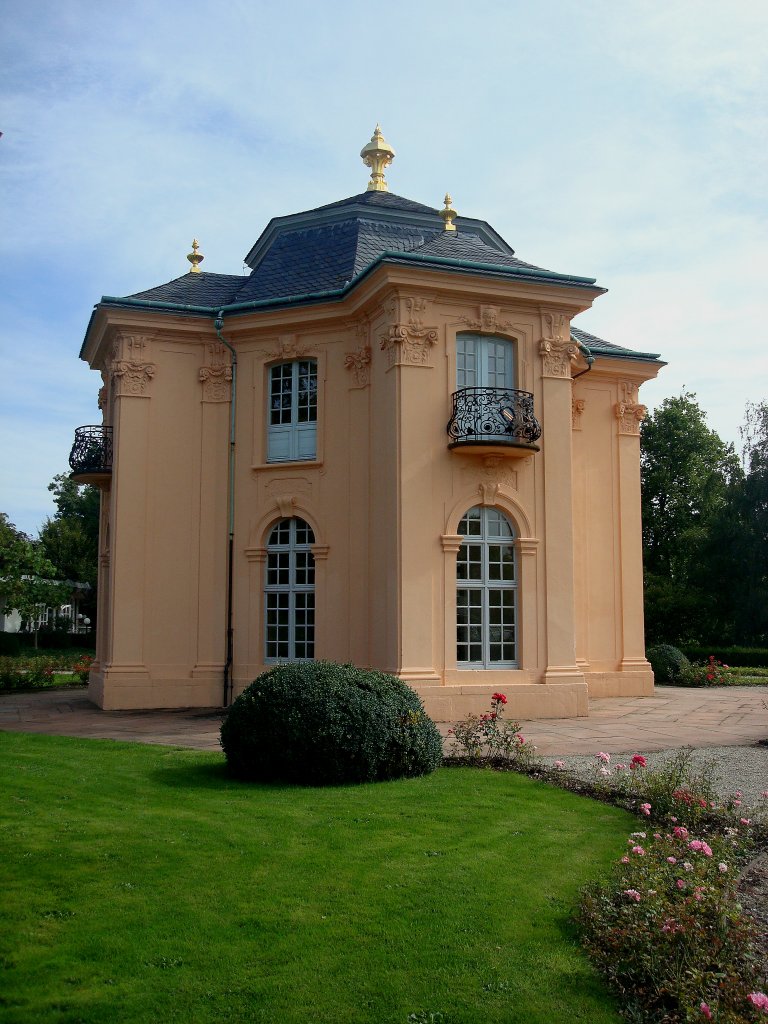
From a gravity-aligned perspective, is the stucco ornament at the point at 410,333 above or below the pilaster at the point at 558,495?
above

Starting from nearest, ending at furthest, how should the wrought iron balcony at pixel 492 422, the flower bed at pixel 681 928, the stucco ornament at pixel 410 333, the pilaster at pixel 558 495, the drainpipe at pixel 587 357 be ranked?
the flower bed at pixel 681 928 < the wrought iron balcony at pixel 492 422 < the stucco ornament at pixel 410 333 < the pilaster at pixel 558 495 < the drainpipe at pixel 587 357

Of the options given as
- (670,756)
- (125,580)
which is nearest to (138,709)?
(125,580)

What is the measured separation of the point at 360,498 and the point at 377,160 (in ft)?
30.7

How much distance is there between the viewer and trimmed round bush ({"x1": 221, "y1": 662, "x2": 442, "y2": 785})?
31.0ft

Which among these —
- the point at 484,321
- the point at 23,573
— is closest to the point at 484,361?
the point at 484,321

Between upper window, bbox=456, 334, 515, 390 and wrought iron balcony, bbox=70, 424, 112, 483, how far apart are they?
24.3ft

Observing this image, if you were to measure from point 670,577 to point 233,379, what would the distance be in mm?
28636

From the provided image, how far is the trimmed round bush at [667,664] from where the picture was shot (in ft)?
82.7

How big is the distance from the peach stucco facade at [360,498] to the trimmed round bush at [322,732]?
5292 millimetres

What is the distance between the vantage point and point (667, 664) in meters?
25.5

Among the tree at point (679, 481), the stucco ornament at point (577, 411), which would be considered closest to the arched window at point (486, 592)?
the stucco ornament at point (577, 411)

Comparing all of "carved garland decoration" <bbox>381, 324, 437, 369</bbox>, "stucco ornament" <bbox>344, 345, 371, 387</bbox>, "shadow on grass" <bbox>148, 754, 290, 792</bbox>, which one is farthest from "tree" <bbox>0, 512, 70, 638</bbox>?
"shadow on grass" <bbox>148, 754, 290, 792</bbox>

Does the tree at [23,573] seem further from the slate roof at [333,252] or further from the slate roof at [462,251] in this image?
the slate roof at [462,251]

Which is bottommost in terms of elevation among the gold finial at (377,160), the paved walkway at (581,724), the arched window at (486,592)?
the paved walkway at (581,724)
